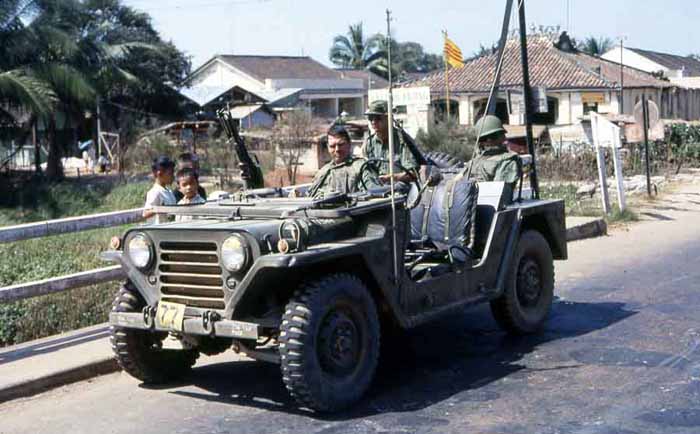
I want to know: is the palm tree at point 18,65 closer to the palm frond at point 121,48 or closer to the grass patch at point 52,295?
the palm frond at point 121,48

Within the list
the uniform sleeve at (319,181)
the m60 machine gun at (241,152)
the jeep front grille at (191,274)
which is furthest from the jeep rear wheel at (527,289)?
the jeep front grille at (191,274)

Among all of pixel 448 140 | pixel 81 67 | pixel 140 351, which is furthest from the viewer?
pixel 81 67

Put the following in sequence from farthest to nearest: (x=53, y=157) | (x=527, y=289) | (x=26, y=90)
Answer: (x=53, y=157)
(x=26, y=90)
(x=527, y=289)

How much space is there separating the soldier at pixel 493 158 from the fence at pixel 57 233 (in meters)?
2.96

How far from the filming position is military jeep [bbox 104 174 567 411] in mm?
5926

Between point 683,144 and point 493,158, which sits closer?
point 493,158

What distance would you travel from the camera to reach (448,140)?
2806 cm

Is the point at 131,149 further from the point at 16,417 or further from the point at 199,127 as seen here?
the point at 16,417

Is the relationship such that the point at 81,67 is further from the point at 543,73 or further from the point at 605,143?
the point at 605,143

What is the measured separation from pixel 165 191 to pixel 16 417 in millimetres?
2697

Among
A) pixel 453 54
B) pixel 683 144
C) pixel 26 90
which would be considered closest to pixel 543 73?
pixel 453 54

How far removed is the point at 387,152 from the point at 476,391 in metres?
2.78

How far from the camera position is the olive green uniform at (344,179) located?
7.42 metres

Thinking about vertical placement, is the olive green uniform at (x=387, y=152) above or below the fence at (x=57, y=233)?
above
